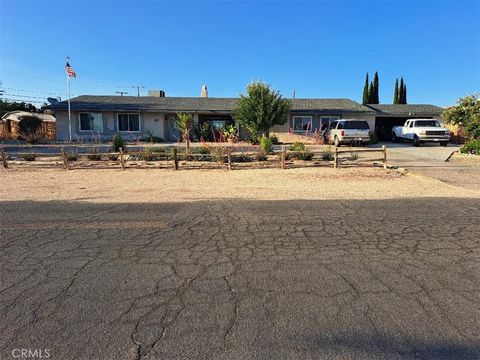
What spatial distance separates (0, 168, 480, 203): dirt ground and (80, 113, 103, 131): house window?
49.7 ft

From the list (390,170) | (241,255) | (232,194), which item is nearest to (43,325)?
(241,255)

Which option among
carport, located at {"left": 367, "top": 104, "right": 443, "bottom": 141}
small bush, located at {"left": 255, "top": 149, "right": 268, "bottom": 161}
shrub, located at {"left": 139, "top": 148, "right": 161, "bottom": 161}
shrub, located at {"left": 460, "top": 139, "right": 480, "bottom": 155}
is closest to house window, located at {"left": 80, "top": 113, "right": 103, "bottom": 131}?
shrub, located at {"left": 139, "top": 148, "right": 161, "bottom": 161}

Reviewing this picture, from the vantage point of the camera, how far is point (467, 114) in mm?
21547

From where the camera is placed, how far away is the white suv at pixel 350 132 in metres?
22.0

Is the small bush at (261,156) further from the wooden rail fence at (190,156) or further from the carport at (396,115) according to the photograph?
the carport at (396,115)

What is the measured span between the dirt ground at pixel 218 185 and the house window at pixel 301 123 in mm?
16365

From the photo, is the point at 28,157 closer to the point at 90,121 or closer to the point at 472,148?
the point at 90,121

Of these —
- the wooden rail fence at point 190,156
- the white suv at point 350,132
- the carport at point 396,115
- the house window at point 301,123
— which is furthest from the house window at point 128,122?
the carport at point 396,115

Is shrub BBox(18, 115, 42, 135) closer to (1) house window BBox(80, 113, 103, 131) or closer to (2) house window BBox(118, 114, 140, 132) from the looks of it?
(1) house window BBox(80, 113, 103, 131)

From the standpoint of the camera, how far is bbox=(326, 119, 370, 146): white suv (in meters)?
22.0

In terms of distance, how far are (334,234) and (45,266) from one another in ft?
12.8

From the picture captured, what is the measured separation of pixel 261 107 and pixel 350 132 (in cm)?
604

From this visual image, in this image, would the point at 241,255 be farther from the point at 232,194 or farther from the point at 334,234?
the point at 232,194

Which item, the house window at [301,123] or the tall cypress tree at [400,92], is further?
the tall cypress tree at [400,92]
